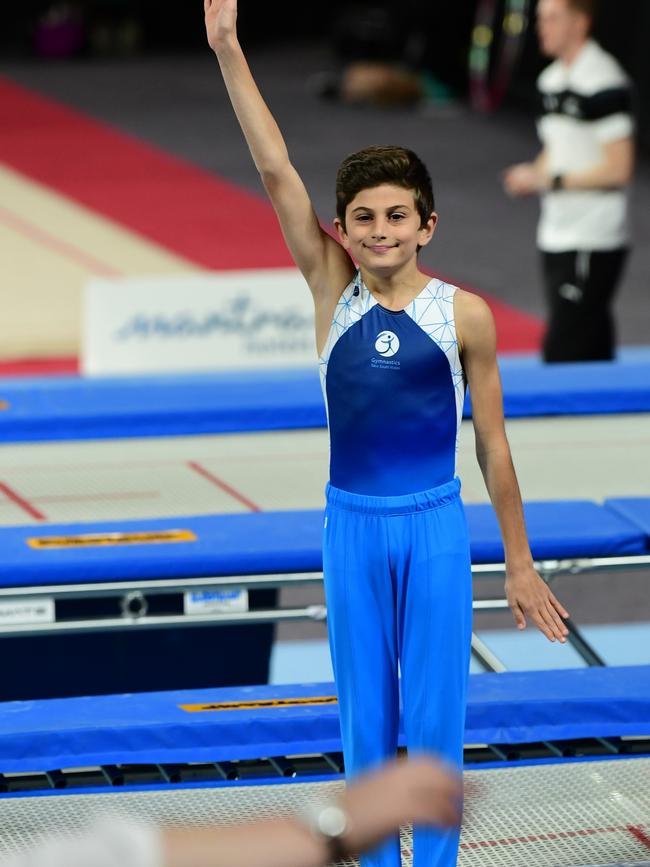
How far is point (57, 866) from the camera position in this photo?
130cm

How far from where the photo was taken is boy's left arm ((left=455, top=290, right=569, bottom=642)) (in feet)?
9.54

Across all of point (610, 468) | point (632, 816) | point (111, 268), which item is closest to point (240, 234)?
point (111, 268)

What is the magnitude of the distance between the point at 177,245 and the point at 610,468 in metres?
6.15

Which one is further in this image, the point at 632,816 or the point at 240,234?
the point at 240,234

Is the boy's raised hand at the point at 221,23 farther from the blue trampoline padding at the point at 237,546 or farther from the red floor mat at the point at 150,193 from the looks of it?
the red floor mat at the point at 150,193

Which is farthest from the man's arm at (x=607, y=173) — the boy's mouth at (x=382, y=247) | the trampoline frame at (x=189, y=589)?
the boy's mouth at (x=382, y=247)

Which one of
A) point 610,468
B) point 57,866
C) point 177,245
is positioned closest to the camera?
point 57,866

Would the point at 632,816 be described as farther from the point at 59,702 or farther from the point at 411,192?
the point at 411,192

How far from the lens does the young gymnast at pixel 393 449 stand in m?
2.84

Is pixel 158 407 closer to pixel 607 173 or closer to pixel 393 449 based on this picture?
pixel 607 173

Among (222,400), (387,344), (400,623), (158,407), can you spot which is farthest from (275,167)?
(222,400)

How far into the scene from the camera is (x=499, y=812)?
346cm

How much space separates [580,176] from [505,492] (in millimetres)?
3869

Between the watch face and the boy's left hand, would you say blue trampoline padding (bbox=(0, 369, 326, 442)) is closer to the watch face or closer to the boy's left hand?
the boy's left hand
